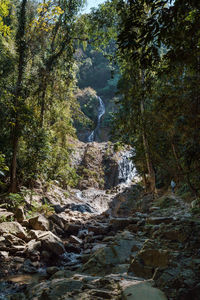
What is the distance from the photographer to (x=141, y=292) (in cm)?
205

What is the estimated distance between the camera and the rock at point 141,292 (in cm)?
198

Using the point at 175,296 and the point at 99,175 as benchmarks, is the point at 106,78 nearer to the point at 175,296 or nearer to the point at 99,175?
the point at 99,175

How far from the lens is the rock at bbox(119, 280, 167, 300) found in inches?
77.9

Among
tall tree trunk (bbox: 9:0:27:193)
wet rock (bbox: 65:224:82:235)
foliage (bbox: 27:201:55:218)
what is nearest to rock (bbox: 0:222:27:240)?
foliage (bbox: 27:201:55:218)

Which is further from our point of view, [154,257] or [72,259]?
[72,259]

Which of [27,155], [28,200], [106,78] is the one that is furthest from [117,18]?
[106,78]

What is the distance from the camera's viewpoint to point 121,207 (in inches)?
533

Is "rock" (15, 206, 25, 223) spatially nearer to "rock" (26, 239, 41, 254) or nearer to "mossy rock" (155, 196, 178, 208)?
"rock" (26, 239, 41, 254)

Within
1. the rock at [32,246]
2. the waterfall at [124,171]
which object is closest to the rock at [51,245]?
the rock at [32,246]

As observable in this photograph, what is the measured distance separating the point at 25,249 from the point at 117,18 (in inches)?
350

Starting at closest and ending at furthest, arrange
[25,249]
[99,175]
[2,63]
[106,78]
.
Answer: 1. [25,249]
2. [2,63]
3. [99,175]
4. [106,78]

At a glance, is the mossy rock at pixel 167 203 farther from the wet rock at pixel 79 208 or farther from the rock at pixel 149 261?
the rock at pixel 149 261

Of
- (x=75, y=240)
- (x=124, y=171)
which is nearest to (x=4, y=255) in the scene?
(x=75, y=240)

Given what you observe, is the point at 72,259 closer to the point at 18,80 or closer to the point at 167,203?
the point at 167,203
